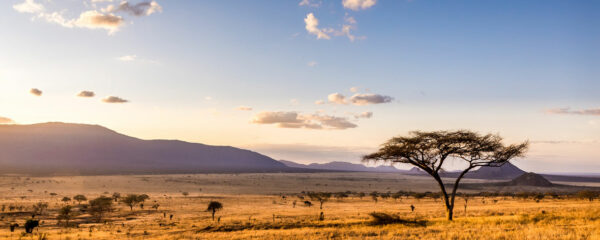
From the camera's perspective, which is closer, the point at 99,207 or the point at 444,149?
the point at 444,149

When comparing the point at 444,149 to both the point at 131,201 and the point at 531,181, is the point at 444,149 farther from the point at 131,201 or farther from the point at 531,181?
the point at 531,181

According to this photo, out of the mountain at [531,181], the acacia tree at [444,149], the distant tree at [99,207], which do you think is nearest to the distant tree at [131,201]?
the distant tree at [99,207]

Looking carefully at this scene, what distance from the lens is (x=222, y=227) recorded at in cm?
2558

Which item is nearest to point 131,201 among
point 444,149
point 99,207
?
point 99,207

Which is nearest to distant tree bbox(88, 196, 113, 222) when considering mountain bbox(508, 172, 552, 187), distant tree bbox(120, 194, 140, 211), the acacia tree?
distant tree bbox(120, 194, 140, 211)

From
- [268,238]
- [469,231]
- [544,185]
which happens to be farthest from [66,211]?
[544,185]

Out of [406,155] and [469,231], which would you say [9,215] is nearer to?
[406,155]

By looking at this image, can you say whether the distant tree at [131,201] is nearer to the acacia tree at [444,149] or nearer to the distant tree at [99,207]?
the distant tree at [99,207]

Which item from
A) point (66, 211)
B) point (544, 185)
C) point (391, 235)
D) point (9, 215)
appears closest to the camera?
point (391, 235)

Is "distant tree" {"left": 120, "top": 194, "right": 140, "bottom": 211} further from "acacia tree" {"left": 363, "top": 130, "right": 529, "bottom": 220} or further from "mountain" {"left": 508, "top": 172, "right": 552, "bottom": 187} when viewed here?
"mountain" {"left": 508, "top": 172, "right": 552, "bottom": 187}

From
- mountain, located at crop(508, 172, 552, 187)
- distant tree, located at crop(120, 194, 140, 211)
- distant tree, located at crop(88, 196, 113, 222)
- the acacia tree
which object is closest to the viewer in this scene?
the acacia tree

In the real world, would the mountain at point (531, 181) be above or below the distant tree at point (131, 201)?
above

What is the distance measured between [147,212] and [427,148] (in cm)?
3301

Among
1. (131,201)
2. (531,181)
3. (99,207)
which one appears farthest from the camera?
(531,181)
